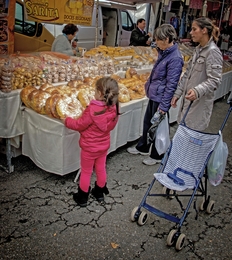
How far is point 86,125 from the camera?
9.23ft

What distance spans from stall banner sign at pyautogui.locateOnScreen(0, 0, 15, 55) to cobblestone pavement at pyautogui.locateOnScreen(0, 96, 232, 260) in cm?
197

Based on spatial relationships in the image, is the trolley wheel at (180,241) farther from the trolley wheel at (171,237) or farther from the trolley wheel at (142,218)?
the trolley wheel at (142,218)

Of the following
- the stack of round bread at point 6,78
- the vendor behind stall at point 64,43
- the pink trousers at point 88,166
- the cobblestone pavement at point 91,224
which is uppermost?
the vendor behind stall at point 64,43

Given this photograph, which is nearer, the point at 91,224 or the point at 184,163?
the point at 91,224

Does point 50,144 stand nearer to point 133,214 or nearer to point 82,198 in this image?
point 82,198

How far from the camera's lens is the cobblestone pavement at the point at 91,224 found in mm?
2570

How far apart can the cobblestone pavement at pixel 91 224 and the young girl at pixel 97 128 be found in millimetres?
244

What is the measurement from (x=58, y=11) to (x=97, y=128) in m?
3.16

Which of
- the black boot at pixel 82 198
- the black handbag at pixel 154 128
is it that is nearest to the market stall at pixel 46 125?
the black boot at pixel 82 198

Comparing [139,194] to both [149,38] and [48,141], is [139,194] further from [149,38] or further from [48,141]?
→ [149,38]

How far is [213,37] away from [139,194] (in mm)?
1996

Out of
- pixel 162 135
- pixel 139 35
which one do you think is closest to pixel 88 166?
pixel 162 135

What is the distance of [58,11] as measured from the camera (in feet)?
16.8

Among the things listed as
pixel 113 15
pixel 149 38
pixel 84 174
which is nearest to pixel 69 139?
pixel 84 174
